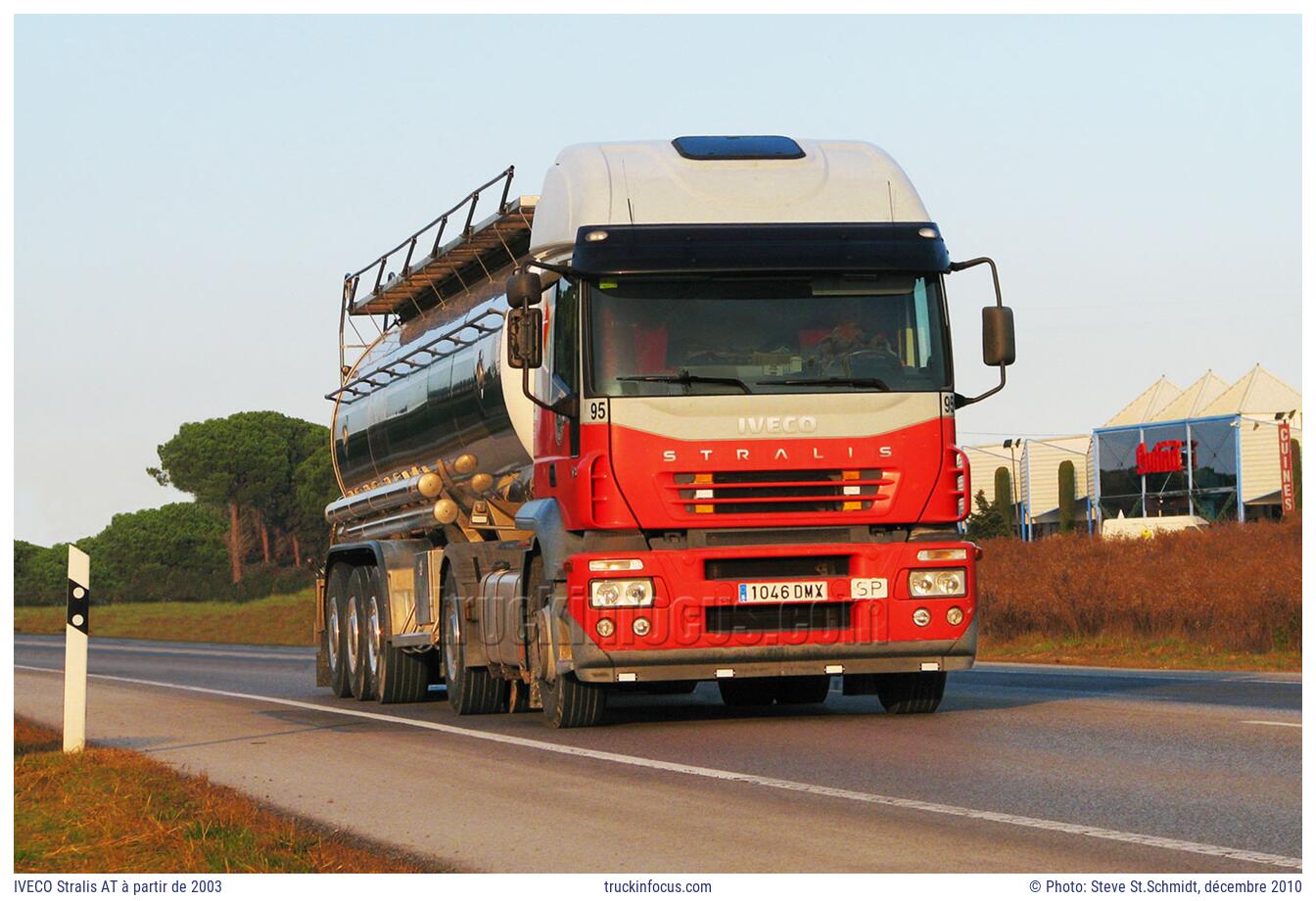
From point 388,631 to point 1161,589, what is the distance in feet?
45.4

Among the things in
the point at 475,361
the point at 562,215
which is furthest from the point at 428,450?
the point at 562,215

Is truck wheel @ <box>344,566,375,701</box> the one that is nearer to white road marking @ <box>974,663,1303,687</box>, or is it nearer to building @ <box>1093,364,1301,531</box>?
white road marking @ <box>974,663,1303,687</box>

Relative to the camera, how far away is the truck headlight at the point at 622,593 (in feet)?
42.8

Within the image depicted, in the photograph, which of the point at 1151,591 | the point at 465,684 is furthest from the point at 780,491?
the point at 1151,591

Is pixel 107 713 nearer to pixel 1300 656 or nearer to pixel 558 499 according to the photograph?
pixel 558 499

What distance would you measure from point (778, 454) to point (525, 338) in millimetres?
2030

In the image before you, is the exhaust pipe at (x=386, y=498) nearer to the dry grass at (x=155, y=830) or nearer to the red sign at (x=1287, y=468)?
the dry grass at (x=155, y=830)

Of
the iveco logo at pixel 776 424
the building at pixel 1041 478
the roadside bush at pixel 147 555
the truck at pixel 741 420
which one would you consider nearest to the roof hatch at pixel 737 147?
the truck at pixel 741 420

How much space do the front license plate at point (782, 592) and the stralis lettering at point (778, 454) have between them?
2.89 ft

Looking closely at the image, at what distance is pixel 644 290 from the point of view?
43.5 feet

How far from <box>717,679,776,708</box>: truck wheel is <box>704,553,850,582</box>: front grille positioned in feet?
12.7

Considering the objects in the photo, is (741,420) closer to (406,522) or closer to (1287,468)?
(406,522)

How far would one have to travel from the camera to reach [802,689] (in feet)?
55.4

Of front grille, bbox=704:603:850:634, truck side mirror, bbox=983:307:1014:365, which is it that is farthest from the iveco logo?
truck side mirror, bbox=983:307:1014:365
